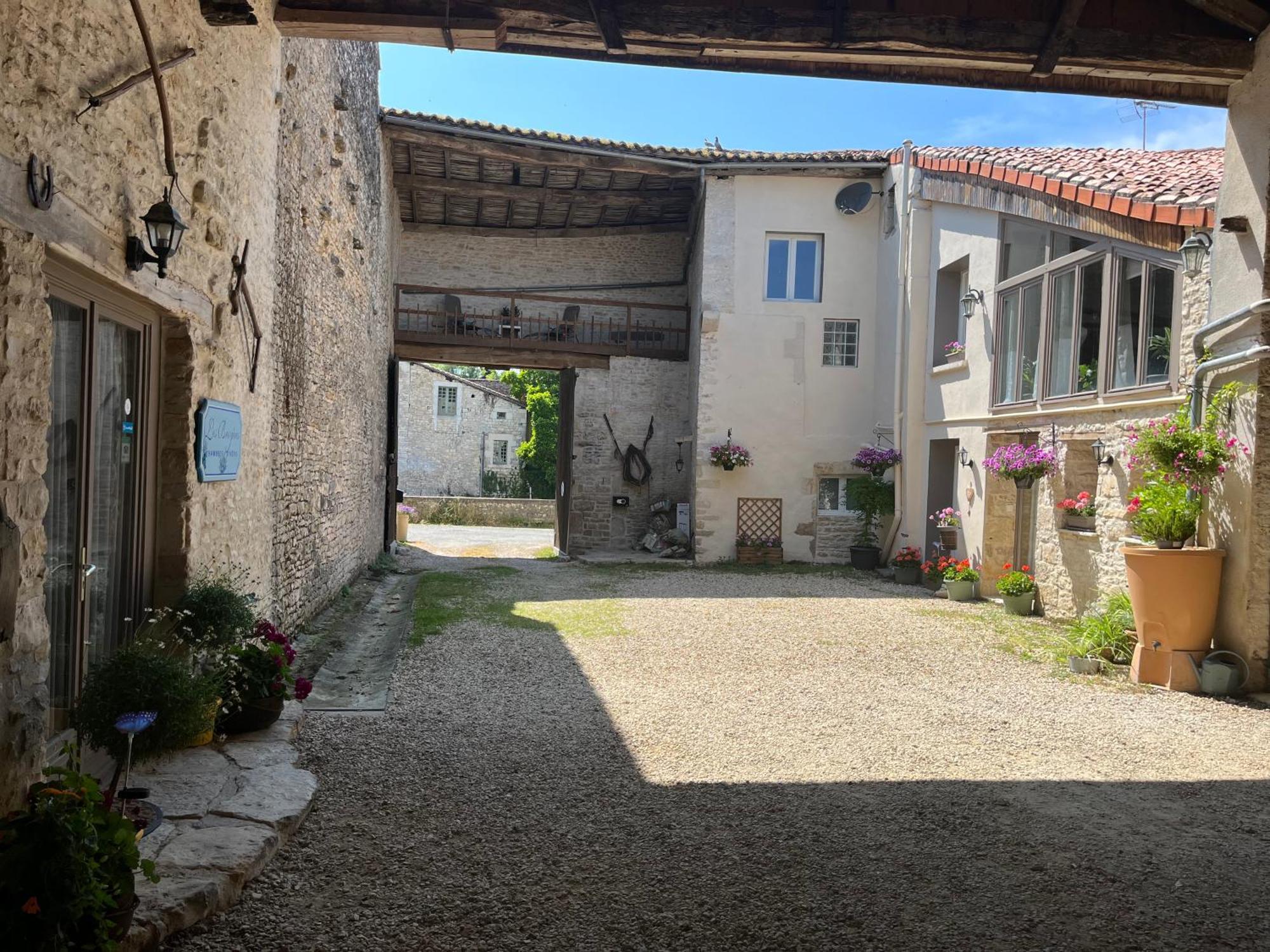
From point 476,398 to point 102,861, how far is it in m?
32.2

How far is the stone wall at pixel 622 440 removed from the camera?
51.9 ft

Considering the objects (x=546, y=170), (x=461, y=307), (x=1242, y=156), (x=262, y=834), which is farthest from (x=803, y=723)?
(x=461, y=307)

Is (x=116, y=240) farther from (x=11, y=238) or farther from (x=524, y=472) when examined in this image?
(x=524, y=472)

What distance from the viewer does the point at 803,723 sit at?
520 centimetres

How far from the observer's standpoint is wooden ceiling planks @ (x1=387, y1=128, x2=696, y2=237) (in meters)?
13.7

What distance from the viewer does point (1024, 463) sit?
8867mm

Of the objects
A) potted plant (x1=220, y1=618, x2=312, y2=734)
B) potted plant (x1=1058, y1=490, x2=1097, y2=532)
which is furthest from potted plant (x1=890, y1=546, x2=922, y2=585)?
potted plant (x1=220, y1=618, x2=312, y2=734)

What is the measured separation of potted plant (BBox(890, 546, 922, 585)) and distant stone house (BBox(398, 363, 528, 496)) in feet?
74.9

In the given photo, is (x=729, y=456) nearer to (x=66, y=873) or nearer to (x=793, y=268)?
(x=793, y=268)

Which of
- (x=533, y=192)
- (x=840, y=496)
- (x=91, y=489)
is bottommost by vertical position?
(x=840, y=496)

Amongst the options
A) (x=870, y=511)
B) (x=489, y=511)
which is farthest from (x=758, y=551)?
(x=489, y=511)

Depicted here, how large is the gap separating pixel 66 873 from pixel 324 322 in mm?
7146

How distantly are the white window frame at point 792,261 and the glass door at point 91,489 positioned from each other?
11.2m

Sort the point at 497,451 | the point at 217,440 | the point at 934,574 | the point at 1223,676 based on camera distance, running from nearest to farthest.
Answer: the point at 217,440, the point at 1223,676, the point at 934,574, the point at 497,451
